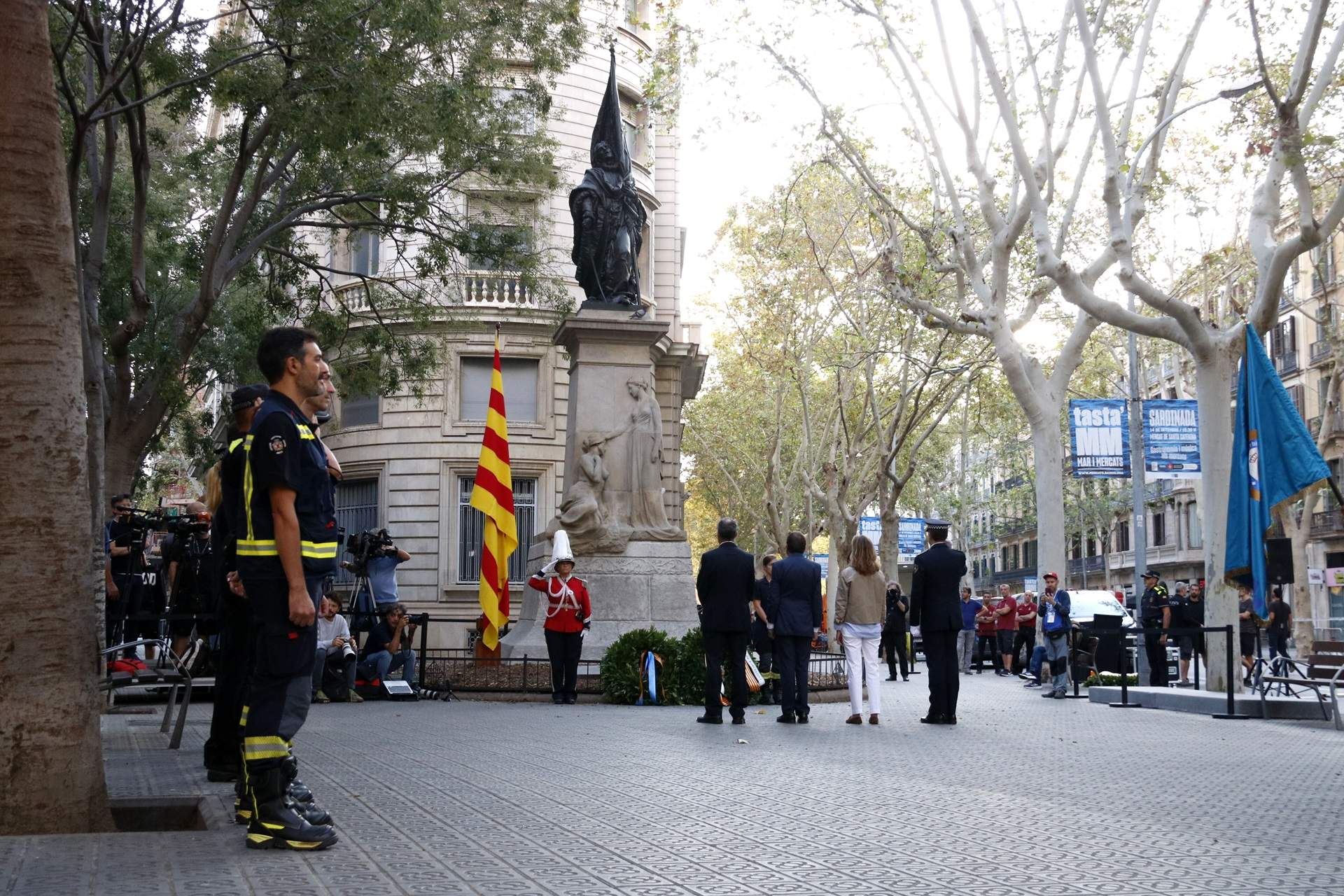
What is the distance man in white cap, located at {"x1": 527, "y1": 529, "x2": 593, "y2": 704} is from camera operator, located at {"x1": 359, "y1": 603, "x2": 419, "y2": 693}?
7.07 feet

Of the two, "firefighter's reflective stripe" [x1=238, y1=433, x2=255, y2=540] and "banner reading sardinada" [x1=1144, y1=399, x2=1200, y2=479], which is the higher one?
"banner reading sardinada" [x1=1144, y1=399, x2=1200, y2=479]

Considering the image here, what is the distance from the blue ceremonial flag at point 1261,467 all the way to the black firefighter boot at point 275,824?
31.6ft

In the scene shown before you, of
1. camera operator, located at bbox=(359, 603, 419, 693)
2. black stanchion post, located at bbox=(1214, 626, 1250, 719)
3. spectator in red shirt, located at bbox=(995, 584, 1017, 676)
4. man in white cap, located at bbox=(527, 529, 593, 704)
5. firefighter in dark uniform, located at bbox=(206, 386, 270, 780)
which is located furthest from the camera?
spectator in red shirt, located at bbox=(995, 584, 1017, 676)

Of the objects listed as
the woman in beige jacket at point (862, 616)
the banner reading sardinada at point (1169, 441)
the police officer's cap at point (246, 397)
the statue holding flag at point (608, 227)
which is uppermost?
the statue holding flag at point (608, 227)

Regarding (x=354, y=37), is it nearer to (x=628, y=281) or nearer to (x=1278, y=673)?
(x=628, y=281)

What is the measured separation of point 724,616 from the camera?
43.4 feet

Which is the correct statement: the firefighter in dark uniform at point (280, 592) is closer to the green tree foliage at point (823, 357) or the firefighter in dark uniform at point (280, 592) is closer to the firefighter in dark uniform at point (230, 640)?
the firefighter in dark uniform at point (230, 640)

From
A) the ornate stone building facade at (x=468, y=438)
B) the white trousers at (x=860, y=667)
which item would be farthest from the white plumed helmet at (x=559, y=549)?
the ornate stone building facade at (x=468, y=438)

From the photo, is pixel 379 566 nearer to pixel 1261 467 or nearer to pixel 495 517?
pixel 495 517

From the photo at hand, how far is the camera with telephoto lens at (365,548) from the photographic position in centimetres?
1927

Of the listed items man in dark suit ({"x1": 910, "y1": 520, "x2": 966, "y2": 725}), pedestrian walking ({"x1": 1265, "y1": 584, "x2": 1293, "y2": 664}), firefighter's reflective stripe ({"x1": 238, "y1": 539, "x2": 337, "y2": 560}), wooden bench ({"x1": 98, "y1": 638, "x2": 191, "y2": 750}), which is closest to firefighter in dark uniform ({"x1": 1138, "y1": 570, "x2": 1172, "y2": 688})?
pedestrian walking ({"x1": 1265, "y1": 584, "x2": 1293, "y2": 664})

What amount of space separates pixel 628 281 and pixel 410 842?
1504cm

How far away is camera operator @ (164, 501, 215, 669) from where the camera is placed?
12312 mm

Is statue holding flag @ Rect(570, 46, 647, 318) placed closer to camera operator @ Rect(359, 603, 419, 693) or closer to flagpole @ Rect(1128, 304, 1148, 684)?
camera operator @ Rect(359, 603, 419, 693)
